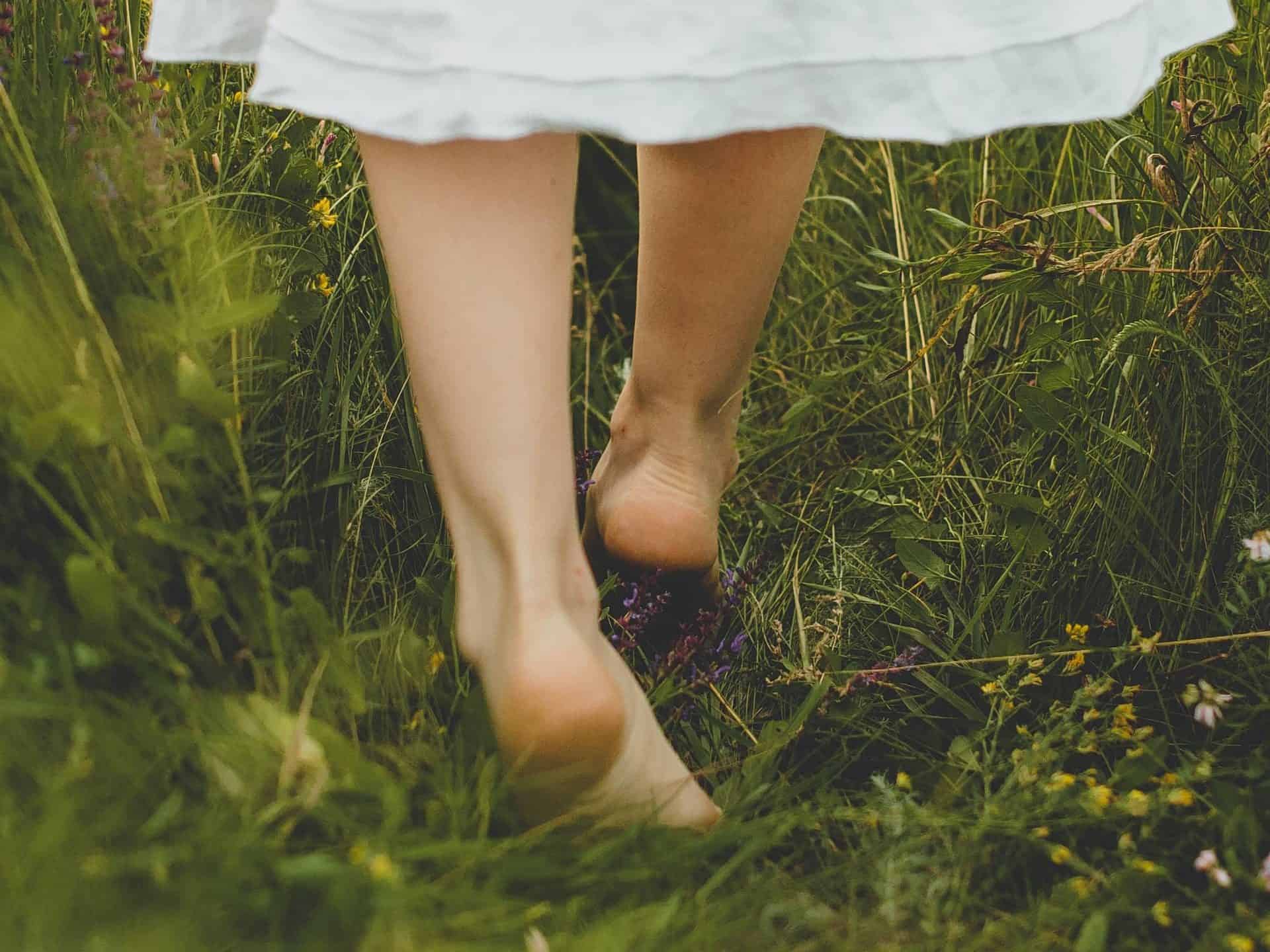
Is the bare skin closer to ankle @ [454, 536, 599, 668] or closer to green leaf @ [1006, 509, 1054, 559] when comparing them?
ankle @ [454, 536, 599, 668]

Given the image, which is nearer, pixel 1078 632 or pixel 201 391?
pixel 201 391

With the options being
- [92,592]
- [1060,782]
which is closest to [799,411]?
[1060,782]

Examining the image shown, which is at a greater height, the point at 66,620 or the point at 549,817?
the point at 66,620

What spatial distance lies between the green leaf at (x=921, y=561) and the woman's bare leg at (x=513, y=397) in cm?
58

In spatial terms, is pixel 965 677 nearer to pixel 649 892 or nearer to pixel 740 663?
pixel 740 663

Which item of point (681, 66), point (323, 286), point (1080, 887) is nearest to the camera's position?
point (681, 66)

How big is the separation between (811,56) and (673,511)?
1.82 feet

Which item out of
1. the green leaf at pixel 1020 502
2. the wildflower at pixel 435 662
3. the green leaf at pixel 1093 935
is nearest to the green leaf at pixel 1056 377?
the green leaf at pixel 1020 502

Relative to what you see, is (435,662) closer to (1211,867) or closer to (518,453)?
(518,453)

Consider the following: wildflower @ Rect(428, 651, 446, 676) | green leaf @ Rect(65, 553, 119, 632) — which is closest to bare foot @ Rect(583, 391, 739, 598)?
wildflower @ Rect(428, 651, 446, 676)

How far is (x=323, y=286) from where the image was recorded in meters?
1.45

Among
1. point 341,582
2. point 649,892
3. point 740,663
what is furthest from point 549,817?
point 740,663

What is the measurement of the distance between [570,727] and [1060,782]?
437 mm

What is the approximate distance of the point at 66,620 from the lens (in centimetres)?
94
